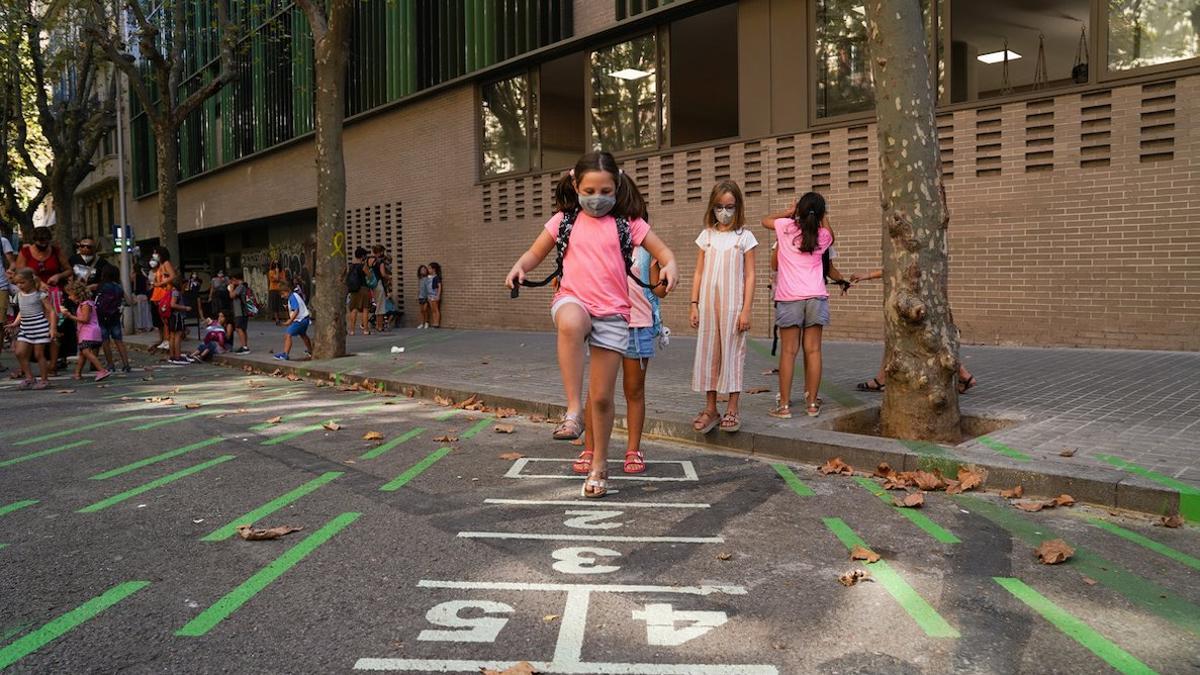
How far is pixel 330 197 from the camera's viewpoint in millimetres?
12781

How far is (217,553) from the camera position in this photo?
388 centimetres

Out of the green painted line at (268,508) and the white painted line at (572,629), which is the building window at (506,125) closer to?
the green painted line at (268,508)

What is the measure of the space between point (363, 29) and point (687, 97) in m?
11.0

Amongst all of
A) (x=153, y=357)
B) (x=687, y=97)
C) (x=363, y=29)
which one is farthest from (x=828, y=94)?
(x=363, y=29)

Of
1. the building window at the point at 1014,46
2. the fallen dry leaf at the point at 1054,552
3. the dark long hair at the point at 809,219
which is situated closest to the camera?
the fallen dry leaf at the point at 1054,552

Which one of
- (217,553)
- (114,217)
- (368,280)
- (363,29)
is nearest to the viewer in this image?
(217,553)

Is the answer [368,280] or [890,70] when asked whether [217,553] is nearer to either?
[890,70]

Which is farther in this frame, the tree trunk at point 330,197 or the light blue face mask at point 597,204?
the tree trunk at point 330,197

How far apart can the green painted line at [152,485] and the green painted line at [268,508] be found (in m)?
0.88

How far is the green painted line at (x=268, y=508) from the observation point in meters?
4.16

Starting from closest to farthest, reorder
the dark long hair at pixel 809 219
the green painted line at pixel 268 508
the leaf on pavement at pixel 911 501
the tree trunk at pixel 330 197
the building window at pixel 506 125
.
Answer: the green painted line at pixel 268 508
the leaf on pavement at pixel 911 501
the dark long hair at pixel 809 219
the tree trunk at pixel 330 197
the building window at pixel 506 125

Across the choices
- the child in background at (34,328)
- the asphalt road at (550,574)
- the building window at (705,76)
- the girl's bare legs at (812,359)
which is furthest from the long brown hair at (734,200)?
the child in background at (34,328)

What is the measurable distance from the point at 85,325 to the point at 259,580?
9449 millimetres

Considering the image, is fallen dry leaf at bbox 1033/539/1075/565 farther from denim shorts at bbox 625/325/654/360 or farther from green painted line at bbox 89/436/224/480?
green painted line at bbox 89/436/224/480
